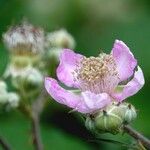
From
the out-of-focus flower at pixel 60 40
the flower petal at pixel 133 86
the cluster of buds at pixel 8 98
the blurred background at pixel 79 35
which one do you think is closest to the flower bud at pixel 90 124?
the flower petal at pixel 133 86

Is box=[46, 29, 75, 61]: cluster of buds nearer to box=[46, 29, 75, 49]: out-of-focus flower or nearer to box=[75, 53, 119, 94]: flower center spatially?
box=[46, 29, 75, 49]: out-of-focus flower

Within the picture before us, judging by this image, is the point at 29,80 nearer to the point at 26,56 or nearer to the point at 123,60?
the point at 26,56

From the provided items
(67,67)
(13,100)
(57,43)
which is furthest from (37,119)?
(67,67)

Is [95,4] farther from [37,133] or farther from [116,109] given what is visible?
[116,109]

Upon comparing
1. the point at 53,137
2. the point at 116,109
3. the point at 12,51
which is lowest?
the point at 53,137

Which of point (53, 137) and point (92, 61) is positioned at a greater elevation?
point (92, 61)

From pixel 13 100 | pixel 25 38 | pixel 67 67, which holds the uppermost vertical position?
pixel 25 38

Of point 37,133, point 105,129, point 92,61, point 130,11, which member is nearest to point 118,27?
point 130,11
